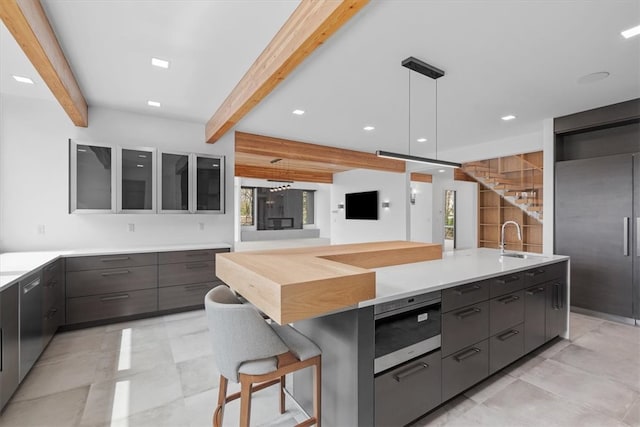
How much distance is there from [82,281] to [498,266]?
13.9 ft

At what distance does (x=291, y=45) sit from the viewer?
2.03m

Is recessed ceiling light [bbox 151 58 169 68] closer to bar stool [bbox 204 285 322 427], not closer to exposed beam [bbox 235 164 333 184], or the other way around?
bar stool [bbox 204 285 322 427]

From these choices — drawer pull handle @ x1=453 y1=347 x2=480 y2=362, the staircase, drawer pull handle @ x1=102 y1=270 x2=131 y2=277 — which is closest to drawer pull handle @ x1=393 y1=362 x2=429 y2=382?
drawer pull handle @ x1=453 y1=347 x2=480 y2=362

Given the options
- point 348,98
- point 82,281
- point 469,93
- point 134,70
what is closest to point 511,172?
point 469,93

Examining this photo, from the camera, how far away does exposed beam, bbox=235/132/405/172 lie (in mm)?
5160

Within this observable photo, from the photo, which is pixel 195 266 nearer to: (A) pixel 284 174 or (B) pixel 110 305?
(B) pixel 110 305

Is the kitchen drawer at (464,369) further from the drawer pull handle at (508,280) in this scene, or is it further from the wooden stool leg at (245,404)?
the wooden stool leg at (245,404)

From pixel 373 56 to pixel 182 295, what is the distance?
351 centimetres

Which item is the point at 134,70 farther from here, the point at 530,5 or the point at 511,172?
the point at 511,172

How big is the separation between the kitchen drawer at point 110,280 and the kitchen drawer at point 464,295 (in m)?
3.33

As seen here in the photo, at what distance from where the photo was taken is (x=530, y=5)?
6.34 feet

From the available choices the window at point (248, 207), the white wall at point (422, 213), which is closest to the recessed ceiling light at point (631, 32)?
the white wall at point (422, 213)

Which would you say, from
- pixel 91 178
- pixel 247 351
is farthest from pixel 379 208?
pixel 247 351

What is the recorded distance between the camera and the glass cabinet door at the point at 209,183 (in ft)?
13.7
